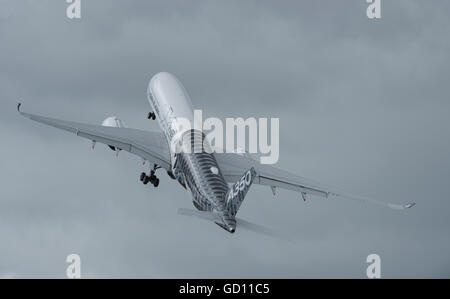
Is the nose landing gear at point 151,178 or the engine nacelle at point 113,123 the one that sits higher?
the engine nacelle at point 113,123

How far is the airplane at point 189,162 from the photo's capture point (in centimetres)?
10156

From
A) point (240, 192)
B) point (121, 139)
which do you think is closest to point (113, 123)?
point (121, 139)

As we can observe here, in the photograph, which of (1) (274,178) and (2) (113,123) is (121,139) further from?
(1) (274,178)

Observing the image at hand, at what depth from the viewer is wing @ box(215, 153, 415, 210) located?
11025 cm

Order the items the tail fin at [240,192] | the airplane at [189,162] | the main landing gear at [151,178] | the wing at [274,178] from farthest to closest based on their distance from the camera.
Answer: the main landing gear at [151,178], the wing at [274,178], the airplane at [189,162], the tail fin at [240,192]

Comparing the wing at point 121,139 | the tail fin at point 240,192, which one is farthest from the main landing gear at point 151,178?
the tail fin at point 240,192

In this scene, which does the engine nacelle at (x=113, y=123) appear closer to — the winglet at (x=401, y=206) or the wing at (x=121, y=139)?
the wing at (x=121, y=139)

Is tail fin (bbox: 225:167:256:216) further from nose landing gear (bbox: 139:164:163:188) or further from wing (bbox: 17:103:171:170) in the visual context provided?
nose landing gear (bbox: 139:164:163:188)

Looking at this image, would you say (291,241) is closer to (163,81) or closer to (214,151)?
(214,151)

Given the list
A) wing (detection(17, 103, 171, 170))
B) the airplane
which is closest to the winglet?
the airplane

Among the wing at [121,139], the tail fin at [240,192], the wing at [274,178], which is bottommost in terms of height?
the tail fin at [240,192]

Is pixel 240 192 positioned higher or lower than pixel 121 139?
lower

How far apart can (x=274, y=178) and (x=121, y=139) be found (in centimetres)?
1574

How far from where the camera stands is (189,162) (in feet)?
350
